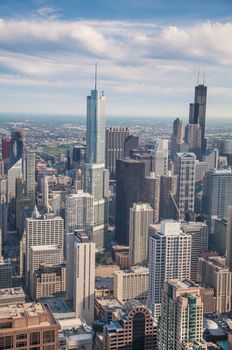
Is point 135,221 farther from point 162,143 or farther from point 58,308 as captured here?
point 58,308

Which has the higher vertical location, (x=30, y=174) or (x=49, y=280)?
(x=30, y=174)

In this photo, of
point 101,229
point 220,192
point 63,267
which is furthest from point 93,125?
point 63,267

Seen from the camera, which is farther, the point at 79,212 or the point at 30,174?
the point at 30,174

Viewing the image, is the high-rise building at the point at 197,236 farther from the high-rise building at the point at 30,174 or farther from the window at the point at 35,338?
the window at the point at 35,338

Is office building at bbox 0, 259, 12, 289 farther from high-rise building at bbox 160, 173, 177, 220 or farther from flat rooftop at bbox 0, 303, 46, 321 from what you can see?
flat rooftop at bbox 0, 303, 46, 321

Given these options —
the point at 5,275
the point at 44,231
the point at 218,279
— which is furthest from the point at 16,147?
the point at 218,279

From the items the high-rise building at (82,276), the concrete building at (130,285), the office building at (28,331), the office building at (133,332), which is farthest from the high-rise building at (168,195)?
the office building at (28,331)

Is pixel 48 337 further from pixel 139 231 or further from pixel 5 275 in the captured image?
pixel 139 231

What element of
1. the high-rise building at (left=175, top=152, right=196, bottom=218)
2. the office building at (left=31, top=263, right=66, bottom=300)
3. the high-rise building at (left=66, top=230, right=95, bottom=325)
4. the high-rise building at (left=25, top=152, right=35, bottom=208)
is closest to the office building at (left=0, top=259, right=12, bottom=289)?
the office building at (left=31, top=263, right=66, bottom=300)
